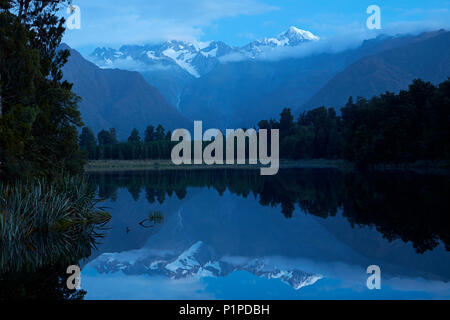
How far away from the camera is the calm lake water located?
11.9 m

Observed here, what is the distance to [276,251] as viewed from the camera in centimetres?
1686

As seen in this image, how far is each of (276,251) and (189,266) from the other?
139 inches

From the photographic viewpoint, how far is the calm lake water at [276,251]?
11898 mm

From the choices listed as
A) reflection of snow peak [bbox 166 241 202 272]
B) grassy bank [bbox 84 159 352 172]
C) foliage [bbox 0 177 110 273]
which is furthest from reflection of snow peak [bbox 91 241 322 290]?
grassy bank [bbox 84 159 352 172]

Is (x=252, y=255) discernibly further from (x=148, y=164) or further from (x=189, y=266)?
(x=148, y=164)

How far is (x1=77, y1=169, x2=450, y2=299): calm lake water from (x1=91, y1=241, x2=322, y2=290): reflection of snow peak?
0.10 ft

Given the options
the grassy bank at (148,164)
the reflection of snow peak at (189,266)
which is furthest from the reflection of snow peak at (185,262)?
the grassy bank at (148,164)

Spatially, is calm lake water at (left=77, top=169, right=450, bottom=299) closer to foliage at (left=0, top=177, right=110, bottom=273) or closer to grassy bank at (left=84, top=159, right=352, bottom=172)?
foliage at (left=0, top=177, right=110, bottom=273)

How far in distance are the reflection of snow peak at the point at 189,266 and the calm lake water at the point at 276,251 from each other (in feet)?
0.10

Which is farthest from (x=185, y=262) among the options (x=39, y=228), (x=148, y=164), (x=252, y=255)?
(x=148, y=164)

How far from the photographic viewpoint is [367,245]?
57.4ft
